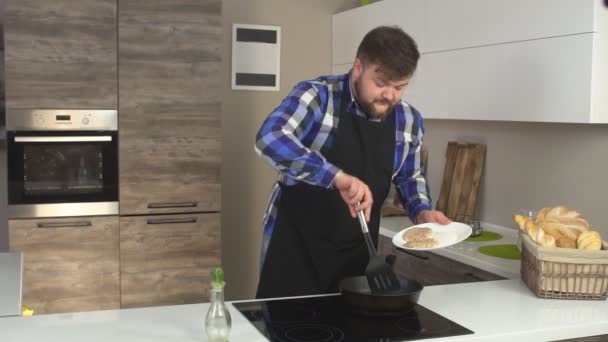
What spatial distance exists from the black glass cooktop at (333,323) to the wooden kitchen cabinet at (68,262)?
1879 millimetres

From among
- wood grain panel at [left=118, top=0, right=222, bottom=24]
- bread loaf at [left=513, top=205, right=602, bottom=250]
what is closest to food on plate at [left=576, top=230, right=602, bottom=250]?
bread loaf at [left=513, top=205, right=602, bottom=250]

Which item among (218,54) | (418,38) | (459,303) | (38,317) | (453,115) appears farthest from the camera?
(218,54)

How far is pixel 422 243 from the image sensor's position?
225 cm

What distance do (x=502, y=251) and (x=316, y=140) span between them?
1.15 meters

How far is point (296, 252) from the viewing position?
2.51 m

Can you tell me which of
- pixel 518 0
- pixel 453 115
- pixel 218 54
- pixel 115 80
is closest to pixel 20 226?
pixel 115 80

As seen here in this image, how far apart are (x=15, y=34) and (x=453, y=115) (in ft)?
7.18

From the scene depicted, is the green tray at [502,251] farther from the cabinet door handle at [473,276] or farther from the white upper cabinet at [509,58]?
the white upper cabinet at [509,58]

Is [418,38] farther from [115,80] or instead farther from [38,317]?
[38,317]

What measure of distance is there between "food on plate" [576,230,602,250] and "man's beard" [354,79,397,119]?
2.39 feet

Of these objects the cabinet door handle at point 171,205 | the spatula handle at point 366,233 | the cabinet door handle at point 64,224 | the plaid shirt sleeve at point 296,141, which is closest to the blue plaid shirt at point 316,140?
the plaid shirt sleeve at point 296,141

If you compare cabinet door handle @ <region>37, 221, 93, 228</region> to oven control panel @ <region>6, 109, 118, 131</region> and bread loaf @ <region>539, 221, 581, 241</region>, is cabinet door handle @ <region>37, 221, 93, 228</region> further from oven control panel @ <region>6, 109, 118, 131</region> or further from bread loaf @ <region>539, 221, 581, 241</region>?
bread loaf @ <region>539, 221, 581, 241</region>

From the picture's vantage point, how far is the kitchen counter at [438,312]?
1.78m

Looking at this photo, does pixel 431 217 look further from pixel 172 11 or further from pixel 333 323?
pixel 172 11
